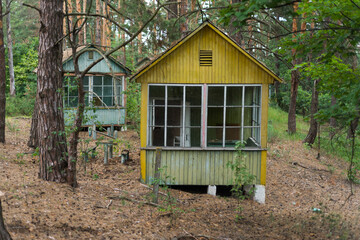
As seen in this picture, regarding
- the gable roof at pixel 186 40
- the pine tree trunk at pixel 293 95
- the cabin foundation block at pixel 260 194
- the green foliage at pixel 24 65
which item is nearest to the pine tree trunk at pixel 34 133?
the gable roof at pixel 186 40

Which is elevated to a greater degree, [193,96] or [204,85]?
[204,85]

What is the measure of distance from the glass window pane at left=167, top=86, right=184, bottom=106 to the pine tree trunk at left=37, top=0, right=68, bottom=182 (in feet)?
17.1

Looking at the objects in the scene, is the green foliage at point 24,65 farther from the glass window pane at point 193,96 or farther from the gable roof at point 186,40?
the gable roof at point 186,40

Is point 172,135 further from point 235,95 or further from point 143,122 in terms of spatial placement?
point 143,122

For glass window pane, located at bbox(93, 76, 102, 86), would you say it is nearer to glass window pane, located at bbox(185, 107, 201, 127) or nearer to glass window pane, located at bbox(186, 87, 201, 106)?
glass window pane, located at bbox(185, 107, 201, 127)

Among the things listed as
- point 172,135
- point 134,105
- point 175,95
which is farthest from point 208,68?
point 134,105

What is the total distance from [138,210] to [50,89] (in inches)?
130

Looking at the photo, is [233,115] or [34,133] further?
[233,115]

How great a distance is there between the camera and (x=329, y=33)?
315 inches

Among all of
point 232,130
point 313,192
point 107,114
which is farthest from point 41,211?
point 107,114

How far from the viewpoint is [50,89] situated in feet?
27.1

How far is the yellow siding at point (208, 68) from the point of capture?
35.2ft

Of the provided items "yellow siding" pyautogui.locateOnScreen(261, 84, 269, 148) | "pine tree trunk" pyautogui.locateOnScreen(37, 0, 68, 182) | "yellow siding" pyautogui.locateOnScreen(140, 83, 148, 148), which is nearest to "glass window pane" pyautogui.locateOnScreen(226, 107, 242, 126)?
"yellow siding" pyautogui.locateOnScreen(261, 84, 269, 148)

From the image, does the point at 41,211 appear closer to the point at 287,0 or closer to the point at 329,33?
the point at 287,0
